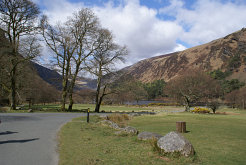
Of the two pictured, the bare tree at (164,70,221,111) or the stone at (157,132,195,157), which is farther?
the bare tree at (164,70,221,111)

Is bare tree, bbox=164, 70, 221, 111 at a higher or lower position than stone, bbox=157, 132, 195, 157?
higher

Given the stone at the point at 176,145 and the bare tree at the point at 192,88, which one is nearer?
the stone at the point at 176,145

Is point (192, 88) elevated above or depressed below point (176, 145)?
above

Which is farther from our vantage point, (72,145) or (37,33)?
(37,33)

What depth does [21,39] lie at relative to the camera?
25.5 meters

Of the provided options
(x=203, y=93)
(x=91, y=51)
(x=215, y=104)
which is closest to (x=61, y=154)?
(x=91, y=51)

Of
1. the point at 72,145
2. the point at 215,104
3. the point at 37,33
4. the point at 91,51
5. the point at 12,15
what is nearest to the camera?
the point at 72,145

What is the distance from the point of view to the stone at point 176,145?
729 cm

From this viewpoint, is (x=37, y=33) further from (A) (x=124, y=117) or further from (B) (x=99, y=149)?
(B) (x=99, y=149)

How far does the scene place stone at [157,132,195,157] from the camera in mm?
7285

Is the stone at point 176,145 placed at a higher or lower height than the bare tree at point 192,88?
lower

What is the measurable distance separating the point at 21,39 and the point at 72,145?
71.2ft

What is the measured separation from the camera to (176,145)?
292 inches

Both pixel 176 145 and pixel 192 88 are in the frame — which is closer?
pixel 176 145
